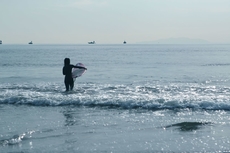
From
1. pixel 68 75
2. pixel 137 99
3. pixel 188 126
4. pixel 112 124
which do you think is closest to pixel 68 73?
pixel 68 75

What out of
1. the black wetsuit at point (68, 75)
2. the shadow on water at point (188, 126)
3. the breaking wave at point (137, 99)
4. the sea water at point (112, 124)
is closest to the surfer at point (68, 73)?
the black wetsuit at point (68, 75)

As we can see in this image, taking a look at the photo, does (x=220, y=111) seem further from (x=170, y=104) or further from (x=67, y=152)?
(x=67, y=152)

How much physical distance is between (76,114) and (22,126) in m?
2.19

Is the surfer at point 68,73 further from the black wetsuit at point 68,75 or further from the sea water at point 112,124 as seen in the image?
the sea water at point 112,124

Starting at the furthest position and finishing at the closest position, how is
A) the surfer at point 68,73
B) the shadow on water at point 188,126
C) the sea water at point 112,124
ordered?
1. the surfer at point 68,73
2. the shadow on water at point 188,126
3. the sea water at point 112,124

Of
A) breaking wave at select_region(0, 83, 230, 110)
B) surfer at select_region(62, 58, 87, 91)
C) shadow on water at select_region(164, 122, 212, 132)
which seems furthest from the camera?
surfer at select_region(62, 58, 87, 91)

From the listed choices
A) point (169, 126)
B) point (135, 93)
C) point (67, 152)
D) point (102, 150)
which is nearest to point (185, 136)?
point (169, 126)

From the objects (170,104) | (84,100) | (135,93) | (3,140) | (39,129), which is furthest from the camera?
(135,93)

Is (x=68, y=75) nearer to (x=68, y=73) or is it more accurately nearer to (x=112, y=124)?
A: (x=68, y=73)

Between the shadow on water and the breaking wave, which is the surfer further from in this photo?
the shadow on water

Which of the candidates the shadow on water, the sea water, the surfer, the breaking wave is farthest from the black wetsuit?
the shadow on water

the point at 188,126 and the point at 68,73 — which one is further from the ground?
the point at 68,73

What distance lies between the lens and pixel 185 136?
27.3 feet

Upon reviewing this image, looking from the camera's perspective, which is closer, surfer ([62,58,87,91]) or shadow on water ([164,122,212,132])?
shadow on water ([164,122,212,132])
